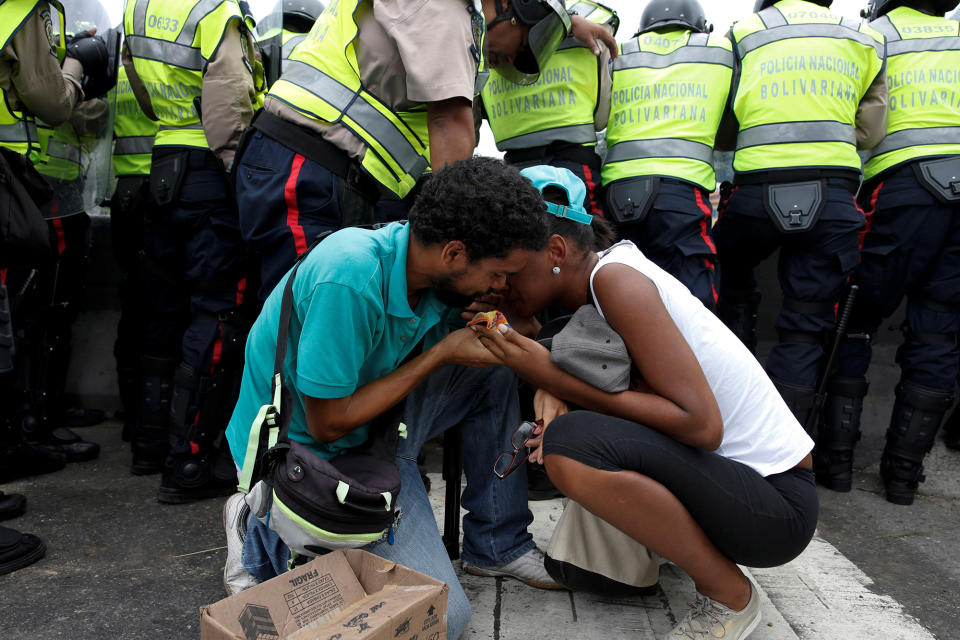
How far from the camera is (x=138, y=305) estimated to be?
146 inches

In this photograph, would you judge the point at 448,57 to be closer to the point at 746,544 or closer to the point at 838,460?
the point at 746,544

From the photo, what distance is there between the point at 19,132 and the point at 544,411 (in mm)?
2504

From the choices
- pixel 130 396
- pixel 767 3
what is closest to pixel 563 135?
pixel 767 3

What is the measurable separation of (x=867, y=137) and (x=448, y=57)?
2235 millimetres

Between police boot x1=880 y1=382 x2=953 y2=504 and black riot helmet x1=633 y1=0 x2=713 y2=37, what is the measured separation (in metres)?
1.97

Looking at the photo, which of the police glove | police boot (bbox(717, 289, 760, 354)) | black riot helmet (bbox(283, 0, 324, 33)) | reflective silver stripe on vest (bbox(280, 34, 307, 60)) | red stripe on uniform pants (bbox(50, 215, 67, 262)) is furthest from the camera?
black riot helmet (bbox(283, 0, 324, 33))

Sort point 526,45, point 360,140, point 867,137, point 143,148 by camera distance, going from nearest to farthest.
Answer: point 360,140 < point 526,45 < point 867,137 < point 143,148

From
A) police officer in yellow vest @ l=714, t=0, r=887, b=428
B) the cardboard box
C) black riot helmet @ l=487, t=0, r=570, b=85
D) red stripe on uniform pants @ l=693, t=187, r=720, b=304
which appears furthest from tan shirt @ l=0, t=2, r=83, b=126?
police officer in yellow vest @ l=714, t=0, r=887, b=428

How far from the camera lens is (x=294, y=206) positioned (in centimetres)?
240

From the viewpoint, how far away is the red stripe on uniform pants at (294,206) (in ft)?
7.79

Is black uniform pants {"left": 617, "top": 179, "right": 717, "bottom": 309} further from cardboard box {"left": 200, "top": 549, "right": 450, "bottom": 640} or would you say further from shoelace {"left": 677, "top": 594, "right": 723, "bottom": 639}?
cardboard box {"left": 200, "top": 549, "right": 450, "bottom": 640}

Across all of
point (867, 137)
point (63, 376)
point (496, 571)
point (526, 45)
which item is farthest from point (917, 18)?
point (63, 376)

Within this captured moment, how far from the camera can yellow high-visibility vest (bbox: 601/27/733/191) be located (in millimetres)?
3207

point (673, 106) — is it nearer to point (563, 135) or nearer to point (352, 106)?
point (563, 135)
